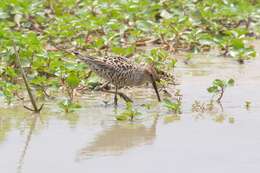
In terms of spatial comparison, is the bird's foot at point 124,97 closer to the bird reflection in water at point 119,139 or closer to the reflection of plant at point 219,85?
the reflection of plant at point 219,85

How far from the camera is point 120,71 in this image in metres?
8.89

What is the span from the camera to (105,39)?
10500 mm

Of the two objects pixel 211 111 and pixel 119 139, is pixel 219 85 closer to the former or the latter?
pixel 211 111

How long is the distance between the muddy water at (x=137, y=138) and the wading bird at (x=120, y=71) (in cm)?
17

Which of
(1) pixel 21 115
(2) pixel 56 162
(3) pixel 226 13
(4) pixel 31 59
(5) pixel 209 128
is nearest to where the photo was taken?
(2) pixel 56 162

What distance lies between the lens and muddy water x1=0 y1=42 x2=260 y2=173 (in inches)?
244

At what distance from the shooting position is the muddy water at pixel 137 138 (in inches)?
244

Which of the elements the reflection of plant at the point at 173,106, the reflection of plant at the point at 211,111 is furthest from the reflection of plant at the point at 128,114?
the reflection of plant at the point at 211,111

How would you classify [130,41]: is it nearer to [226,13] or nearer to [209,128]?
[226,13]

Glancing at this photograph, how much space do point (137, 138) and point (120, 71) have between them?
1905 mm

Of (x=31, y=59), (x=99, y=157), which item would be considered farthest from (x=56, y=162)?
(x=31, y=59)

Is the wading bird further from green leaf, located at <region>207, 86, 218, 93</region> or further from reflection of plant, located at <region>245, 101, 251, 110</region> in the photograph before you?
reflection of plant, located at <region>245, 101, 251, 110</region>

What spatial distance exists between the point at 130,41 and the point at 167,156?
15.7 ft

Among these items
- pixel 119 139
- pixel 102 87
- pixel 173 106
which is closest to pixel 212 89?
pixel 173 106
